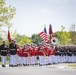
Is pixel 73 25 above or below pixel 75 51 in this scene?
above

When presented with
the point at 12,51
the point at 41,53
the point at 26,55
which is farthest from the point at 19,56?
the point at 41,53

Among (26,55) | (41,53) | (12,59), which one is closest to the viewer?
(12,59)

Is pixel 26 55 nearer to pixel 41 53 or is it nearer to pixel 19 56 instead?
pixel 19 56

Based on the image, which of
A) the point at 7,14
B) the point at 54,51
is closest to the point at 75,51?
the point at 54,51

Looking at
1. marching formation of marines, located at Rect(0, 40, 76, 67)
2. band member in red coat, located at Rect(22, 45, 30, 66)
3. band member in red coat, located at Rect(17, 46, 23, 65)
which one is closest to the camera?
marching formation of marines, located at Rect(0, 40, 76, 67)

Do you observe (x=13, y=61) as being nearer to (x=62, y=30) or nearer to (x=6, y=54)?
(x=6, y=54)

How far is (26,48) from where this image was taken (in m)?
28.8

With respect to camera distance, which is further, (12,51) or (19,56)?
(19,56)

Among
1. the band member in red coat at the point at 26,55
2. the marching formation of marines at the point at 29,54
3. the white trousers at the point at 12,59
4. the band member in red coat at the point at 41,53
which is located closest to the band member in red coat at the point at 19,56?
the marching formation of marines at the point at 29,54

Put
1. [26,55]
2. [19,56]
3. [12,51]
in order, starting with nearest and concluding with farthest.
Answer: [12,51]
[19,56]
[26,55]

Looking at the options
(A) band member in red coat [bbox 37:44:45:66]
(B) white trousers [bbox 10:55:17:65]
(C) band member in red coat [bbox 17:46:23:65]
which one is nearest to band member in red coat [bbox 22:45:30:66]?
(C) band member in red coat [bbox 17:46:23:65]

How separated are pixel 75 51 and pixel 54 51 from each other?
17.7ft

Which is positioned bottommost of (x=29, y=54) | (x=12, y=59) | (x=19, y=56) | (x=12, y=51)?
(x=12, y=59)

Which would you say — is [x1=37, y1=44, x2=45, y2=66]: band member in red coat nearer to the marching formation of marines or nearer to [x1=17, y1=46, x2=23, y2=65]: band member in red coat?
the marching formation of marines
